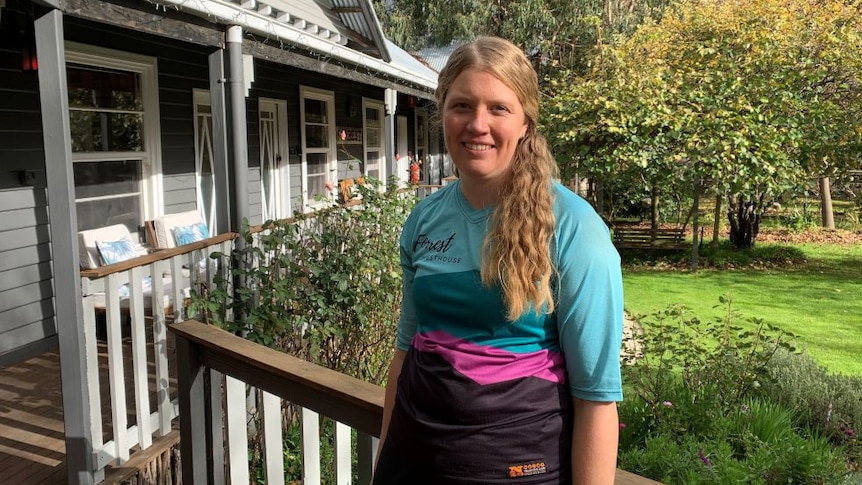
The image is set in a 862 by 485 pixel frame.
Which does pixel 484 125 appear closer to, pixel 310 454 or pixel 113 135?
pixel 310 454

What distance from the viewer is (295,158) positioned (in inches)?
391

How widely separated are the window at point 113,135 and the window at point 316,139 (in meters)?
3.46

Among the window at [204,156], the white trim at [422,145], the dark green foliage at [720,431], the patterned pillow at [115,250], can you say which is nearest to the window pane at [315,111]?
the window at [204,156]

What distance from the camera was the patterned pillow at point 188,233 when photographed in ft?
21.6

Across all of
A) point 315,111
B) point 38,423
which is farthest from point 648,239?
point 38,423

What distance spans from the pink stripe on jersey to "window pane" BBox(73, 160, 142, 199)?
17.7 ft

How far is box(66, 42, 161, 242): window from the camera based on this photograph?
5.78m

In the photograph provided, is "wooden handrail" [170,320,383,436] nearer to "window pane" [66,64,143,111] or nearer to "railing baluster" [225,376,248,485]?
"railing baluster" [225,376,248,485]

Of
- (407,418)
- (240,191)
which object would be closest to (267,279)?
(240,191)

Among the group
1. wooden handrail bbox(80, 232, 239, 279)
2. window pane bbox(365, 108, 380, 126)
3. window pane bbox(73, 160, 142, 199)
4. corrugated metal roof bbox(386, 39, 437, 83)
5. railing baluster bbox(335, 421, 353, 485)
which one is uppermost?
corrugated metal roof bbox(386, 39, 437, 83)

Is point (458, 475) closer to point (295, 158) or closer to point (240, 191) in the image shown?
point (240, 191)

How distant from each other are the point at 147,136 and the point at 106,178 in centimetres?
65

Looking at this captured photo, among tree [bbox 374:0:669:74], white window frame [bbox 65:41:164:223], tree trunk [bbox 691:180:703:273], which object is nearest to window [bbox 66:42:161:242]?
white window frame [bbox 65:41:164:223]

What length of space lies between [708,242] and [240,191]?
12697 mm
